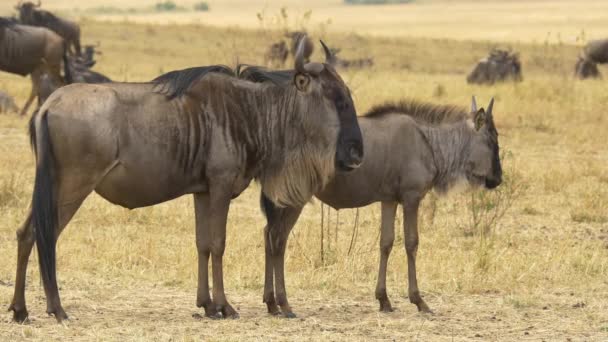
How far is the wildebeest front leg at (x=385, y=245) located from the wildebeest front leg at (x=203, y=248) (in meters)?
1.00

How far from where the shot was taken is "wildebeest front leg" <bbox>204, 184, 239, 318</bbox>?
6.31 metres

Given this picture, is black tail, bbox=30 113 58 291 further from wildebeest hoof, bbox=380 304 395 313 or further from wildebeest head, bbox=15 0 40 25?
wildebeest head, bbox=15 0 40 25

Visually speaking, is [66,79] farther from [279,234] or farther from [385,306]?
[385,306]

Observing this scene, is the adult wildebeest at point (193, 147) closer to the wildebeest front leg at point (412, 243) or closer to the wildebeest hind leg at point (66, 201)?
the wildebeest hind leg at point (66, 201)

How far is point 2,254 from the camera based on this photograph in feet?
26.1

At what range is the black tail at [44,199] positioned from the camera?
5.91 m

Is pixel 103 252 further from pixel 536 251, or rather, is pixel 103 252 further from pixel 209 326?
pixel 536 251

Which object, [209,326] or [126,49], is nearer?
[209,326]

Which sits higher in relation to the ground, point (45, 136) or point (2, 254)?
point (45, 136)

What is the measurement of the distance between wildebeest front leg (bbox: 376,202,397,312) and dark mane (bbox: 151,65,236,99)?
1.32 m

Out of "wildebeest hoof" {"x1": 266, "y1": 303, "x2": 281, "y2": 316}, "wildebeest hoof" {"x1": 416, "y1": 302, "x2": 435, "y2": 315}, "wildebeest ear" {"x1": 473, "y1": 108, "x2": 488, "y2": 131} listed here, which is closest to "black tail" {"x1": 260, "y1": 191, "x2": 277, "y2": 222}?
"wildebeest hoof" {"x1": 266, "y1": 303, "x2": 281, "y2": 316}

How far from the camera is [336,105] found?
6.38 m

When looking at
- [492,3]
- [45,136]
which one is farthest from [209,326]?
[492,3]

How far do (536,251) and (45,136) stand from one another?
168 inches
